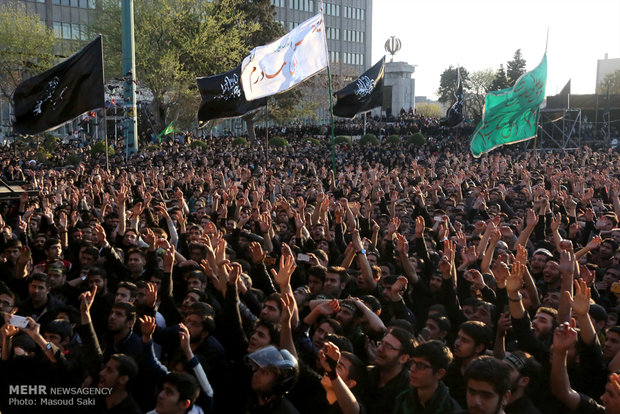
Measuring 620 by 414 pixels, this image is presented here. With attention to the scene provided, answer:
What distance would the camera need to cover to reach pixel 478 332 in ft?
14.3

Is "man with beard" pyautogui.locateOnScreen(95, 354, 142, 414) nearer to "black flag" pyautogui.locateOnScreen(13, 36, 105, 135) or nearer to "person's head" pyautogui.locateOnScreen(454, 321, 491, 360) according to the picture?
"person's head" pyautogui.locateOnScreen(454, 321, 491, 360)

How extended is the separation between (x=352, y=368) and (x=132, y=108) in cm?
2155

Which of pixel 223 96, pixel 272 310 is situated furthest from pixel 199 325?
pixel 223 96

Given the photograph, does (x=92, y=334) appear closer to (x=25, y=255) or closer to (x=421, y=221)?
(x=25, y=255)

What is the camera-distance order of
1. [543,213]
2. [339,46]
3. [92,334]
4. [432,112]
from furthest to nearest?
[432,112] → [339,46] → [543,213] → [92,334]

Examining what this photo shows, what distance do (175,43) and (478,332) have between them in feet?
123

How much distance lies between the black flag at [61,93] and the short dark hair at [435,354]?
9.83m

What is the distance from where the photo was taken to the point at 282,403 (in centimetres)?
377

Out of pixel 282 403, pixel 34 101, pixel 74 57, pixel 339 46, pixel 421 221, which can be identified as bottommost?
pixel 282 403

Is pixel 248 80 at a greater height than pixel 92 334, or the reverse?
pixel 248 80

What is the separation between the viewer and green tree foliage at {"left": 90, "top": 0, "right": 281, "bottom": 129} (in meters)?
38.2

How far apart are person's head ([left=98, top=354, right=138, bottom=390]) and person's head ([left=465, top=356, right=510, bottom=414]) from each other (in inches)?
81.1

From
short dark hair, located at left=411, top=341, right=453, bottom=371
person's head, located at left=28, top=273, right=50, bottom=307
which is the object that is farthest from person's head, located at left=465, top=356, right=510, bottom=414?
person's head, located at left=28, top=273, right=50, bottom=307

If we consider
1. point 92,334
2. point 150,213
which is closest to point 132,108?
point 150,213
